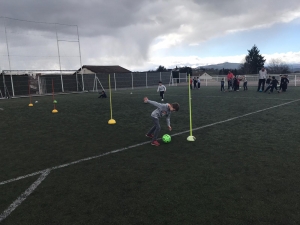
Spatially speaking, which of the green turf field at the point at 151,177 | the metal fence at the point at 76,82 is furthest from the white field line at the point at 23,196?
the metal fence at the point at 76,82

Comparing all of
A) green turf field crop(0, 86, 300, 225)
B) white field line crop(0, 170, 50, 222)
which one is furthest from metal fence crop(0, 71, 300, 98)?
white field line crop(0, 170, 50, 222)

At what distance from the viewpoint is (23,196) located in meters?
4.16

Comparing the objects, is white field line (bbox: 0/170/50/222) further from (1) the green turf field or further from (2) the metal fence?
(2) the metal fence

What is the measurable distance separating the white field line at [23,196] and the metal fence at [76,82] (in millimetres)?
17709

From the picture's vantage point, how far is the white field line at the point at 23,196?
362cm

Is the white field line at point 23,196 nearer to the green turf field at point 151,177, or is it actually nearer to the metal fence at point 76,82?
the green turf field at point 151,177

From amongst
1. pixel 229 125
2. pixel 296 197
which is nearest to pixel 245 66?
pixel 229 125

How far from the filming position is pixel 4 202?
13.0ft

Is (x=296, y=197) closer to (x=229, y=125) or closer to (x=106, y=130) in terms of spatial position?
(x=229, y=125)

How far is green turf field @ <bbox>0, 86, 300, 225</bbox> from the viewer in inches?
139

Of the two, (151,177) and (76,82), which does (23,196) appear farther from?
(76,82)

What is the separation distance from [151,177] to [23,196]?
2.38 meters

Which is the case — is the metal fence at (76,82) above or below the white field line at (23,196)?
above

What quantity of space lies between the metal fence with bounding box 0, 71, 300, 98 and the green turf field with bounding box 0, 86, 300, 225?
16.4 meters
